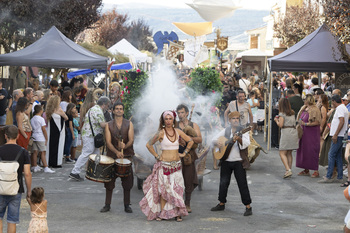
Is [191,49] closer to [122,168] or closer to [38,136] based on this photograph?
[38,136]

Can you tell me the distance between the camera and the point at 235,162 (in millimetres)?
9250

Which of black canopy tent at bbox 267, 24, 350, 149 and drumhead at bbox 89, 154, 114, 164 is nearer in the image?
drumhead at bbox 89, 154, 114, 164

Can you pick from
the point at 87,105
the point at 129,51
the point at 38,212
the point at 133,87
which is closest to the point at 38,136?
the point at 87,105

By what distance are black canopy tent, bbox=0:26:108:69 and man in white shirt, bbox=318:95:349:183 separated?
5.92m

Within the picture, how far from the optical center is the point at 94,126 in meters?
11.6

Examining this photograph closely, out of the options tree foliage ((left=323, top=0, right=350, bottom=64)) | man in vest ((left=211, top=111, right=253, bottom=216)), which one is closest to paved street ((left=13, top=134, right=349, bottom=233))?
man in vest ((left=211, top=111, right=253, bottom=216))

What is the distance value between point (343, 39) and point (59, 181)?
28.9 ft

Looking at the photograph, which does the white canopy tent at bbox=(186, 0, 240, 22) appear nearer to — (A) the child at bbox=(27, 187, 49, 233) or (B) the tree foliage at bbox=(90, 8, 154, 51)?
(A) the child at bbox=(27, 187, 49, 233)

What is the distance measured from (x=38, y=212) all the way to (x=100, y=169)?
2456 mm

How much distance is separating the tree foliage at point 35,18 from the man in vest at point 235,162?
1605cm

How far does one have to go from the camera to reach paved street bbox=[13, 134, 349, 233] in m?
8.29

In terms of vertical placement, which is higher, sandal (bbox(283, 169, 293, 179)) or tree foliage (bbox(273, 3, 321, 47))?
tree foliage (bbox(273, 3, 321, 47))

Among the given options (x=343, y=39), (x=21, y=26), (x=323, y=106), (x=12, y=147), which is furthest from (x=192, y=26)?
(x=12, y=147)

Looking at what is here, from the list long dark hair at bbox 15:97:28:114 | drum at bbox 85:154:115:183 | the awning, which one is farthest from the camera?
the awning
